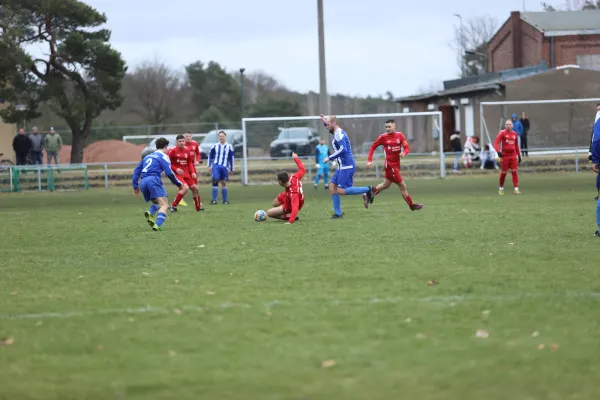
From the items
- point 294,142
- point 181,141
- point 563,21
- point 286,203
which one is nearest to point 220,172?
point 181,141

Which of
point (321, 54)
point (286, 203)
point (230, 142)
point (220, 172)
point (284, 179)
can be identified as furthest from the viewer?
point (230, 142)

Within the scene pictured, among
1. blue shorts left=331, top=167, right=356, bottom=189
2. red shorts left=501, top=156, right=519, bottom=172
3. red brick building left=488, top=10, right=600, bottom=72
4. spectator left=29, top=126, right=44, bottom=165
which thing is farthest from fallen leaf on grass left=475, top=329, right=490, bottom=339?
red brick building left=488, top=10, right=600, bottom=72

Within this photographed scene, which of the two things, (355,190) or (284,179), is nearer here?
(284,179)

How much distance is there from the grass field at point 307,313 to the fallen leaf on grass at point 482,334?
7 centimetres

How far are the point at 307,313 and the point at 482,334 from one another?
157cm

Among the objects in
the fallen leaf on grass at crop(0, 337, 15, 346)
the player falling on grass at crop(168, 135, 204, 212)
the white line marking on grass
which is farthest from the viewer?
the player falling on grass at crop(168, 135, 204, 212)

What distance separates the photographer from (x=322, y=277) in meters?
9.71

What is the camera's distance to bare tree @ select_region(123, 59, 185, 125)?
7289 cm

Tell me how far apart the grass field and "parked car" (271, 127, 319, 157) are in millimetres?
20506

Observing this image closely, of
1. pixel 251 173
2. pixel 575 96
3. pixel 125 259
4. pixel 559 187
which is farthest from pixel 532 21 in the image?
pixel 125 259

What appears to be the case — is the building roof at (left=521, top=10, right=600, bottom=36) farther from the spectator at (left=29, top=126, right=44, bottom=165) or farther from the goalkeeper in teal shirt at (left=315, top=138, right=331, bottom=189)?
the spectator at (left=29, top=126, right=44, bottom=165)

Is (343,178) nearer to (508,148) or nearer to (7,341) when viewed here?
(508,148)

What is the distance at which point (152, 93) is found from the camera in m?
73.9

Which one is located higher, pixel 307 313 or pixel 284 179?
pixel 284 179
